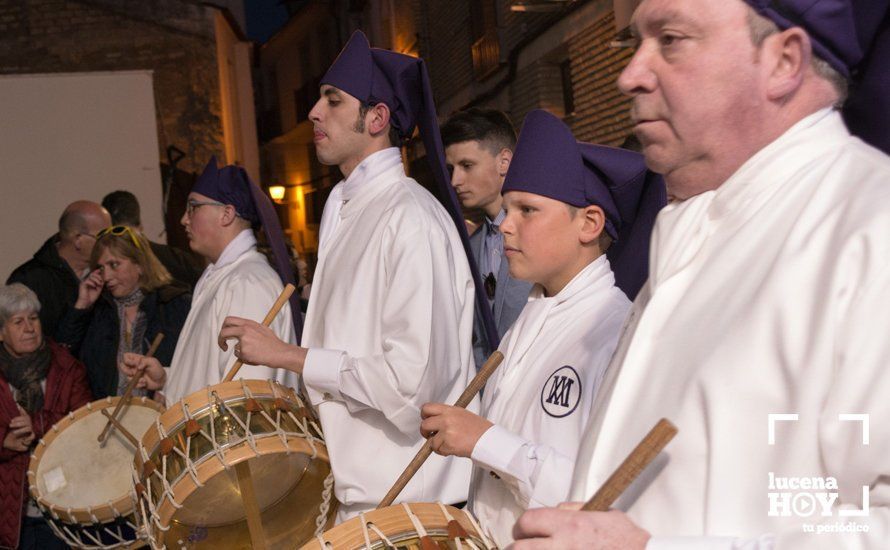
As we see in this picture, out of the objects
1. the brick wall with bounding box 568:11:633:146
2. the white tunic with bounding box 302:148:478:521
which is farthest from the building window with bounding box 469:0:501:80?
the white tunic with bounding box 302:148:478:521

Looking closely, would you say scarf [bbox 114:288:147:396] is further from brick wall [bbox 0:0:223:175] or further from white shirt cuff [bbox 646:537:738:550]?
brick wall [bbox 0:0:223:175]

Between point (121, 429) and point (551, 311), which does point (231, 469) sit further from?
point (121, 429)

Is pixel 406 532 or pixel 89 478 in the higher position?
pixel 406 532

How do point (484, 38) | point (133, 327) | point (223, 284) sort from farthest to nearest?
point (484, 38)
point (133, 327)
point (223, 284)

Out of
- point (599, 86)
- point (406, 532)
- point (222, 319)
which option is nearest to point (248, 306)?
point (222, 319)

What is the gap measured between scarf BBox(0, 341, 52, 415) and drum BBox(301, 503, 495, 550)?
4.30 meters

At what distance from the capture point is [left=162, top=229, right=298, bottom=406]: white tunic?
4410 millimetres

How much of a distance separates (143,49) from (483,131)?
11.7 meters

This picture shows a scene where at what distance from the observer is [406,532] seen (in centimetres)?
195

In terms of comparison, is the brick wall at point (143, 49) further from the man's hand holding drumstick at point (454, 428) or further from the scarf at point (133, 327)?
the man's hand holding drumstick at point (454, 428)

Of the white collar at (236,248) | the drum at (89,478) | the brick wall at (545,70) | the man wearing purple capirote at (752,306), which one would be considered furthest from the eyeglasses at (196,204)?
the brick wall at (545,70)

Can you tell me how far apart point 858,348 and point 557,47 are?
10913 millimetres

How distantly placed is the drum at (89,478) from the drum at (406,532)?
297 cm

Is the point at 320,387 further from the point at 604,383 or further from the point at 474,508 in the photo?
the point at 604,383
